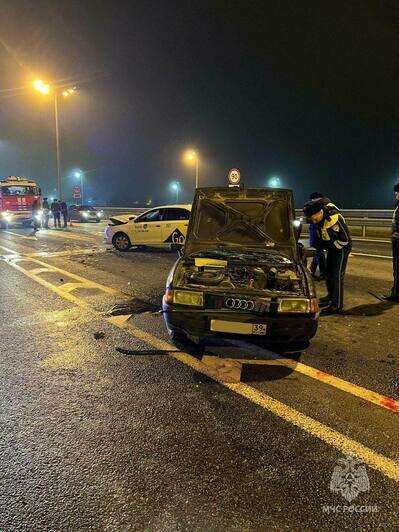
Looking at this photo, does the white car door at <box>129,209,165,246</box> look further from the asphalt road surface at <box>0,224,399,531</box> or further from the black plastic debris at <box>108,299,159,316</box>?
the asphalt road surface at <box>0,224,399,531</box>

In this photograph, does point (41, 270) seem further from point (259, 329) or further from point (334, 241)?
point (259, 329)

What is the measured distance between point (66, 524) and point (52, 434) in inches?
34.4

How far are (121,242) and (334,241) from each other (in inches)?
342

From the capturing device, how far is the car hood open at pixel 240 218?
5.47 metres

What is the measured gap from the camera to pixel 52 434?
9.31 feet

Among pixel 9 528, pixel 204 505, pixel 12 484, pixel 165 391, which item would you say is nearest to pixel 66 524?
pixel 9 528

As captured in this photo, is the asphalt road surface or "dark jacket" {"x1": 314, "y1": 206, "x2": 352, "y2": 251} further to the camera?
"dark jacket" {"x1": 314, "y1": 206, "x2": 352, "y2": 251}

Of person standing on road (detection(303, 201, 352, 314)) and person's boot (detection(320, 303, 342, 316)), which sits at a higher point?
person standing on road (detection(303, 201, 352, 314))

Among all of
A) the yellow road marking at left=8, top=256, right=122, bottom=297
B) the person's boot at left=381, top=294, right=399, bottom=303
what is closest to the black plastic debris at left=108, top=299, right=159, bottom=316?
the yellow road marking at left=8, top=256, right=122, bottom=297

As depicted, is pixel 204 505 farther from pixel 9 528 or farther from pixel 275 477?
pixel 9 528

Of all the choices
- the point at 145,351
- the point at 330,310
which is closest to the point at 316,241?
the point at 330,310

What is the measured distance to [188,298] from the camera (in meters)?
4.02

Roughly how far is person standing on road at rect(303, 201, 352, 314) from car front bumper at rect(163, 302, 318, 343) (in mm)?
2419

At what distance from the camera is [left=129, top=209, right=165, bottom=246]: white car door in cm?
1288
